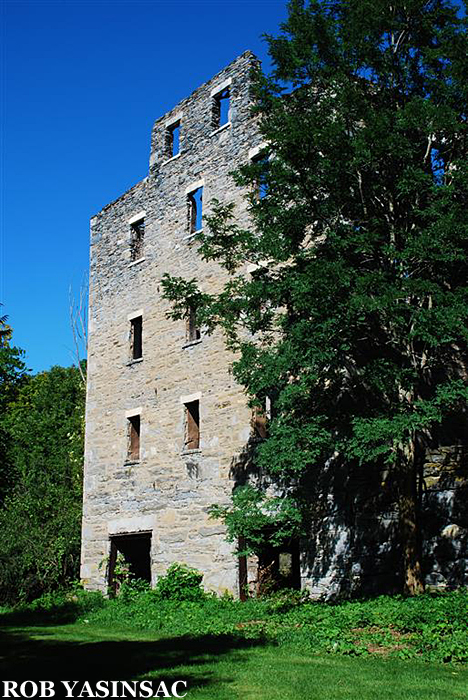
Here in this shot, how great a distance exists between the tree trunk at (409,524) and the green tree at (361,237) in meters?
0.03

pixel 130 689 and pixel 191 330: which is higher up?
pixel 191 330

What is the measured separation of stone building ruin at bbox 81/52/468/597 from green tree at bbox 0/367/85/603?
8.59 ft

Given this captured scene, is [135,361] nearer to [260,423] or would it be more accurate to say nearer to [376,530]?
[260,423]

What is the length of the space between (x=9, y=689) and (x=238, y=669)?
2.49 m

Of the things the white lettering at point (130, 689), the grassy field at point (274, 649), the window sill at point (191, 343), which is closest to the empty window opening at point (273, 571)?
the grassy field at point (274, 649)

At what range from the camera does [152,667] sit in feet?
26.9

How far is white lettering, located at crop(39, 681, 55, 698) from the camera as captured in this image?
6780mm

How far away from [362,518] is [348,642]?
4.02 metres

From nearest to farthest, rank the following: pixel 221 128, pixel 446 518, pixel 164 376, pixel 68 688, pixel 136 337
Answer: pixel 68 688, pixel 446 518, pixel 221 128, pixel 164 376, pixel 136 337

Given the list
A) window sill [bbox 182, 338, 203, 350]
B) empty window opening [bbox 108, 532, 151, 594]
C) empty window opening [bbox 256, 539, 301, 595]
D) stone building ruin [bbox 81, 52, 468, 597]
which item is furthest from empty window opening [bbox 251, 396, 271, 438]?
empty window opening [bbox 108, 532, 151, 594]

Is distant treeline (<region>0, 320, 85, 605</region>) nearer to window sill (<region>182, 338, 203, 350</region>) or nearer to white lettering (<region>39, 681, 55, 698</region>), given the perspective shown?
window sill (<region>182, 338, 203, 350</region>)

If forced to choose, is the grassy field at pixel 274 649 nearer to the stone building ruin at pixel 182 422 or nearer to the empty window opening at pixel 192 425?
the stone building ruin at pixel 182 422

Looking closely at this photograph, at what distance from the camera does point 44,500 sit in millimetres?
23594

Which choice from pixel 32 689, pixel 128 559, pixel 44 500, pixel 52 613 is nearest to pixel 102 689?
pixel 32 689
